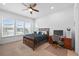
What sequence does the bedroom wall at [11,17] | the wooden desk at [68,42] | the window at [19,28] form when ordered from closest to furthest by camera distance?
the bedroom wall at [11,17] → the window at [19,28] → the wooden desk at [68,42]

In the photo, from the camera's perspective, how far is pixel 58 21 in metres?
1.97

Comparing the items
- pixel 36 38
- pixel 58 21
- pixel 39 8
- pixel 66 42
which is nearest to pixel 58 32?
pixel 58 21

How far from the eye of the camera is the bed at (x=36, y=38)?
6.19ft

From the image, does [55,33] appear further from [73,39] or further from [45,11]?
[45,11]

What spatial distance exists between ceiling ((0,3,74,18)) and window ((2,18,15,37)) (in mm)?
A: 258

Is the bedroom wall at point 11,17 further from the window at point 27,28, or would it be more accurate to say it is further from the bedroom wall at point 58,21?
the bedroom wall at point 58,21

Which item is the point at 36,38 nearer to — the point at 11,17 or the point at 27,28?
the point at 27,28

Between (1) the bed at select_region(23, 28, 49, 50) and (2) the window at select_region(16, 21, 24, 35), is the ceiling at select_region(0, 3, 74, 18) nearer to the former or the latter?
(2) the window at select_region(16, 21, 24, 35)

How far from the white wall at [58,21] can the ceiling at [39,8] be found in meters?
0.11

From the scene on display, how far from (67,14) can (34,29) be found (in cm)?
92

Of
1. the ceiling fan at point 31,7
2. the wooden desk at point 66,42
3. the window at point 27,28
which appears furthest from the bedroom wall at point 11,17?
the wooden desk at point 66,42

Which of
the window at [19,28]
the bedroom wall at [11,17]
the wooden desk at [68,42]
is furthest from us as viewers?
the wooden desk at [68,42]

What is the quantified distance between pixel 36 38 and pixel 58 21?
73 centimetres

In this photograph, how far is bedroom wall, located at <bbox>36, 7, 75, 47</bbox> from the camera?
1.91 m
